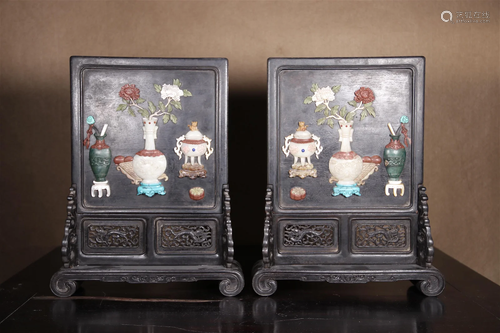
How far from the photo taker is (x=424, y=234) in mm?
2332

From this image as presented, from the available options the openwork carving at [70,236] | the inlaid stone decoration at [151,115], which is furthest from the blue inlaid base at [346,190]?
the openwork carving at [70,236]

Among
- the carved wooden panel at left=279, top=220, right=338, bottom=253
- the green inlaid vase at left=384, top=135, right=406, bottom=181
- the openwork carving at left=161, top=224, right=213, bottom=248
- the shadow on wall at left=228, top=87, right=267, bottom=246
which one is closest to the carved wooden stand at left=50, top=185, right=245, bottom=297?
the openwork carving at left=161, top=224, right=213, bottom=248

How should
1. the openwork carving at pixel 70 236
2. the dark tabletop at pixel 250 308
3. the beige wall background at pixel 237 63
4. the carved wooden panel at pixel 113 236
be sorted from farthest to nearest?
the beige wall background at pixel 237 63, the carved wooden panel at pixel 113 236, the openwork carving at pixel 70 236, the dark tabletop at pixel 250 308

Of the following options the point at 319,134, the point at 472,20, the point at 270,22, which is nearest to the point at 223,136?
the point at 319,134

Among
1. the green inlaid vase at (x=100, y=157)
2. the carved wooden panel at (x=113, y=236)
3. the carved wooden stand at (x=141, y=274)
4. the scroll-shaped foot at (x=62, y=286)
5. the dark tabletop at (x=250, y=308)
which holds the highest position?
the green inlaid vase at (x=100, y=157)

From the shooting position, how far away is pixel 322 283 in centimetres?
254

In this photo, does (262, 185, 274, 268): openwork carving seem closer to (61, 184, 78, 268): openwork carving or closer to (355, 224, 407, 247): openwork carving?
(355, 224, 407, 247): openwork carving

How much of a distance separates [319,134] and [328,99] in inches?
5.9

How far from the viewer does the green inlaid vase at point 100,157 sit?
2.31 metres

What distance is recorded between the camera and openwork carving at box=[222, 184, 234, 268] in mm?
2287

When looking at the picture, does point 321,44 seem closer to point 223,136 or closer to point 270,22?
point 270,22

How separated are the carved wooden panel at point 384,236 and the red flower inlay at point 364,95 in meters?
0.51

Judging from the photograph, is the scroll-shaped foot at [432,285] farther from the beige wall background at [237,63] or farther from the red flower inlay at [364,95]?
the beige wall background at [237,63]

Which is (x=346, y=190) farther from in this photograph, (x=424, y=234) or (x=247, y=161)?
(x=247, y=161)
